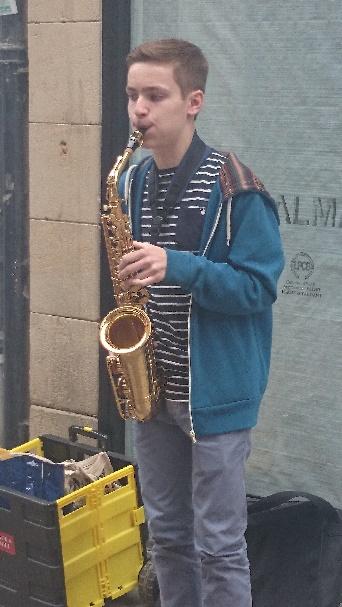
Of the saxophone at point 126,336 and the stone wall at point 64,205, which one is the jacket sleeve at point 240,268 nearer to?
the saxophone at point 126,336

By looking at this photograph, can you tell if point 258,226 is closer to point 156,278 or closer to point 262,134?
point 156,278

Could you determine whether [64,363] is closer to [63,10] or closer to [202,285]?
[63,10]

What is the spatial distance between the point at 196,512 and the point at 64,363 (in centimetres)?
194

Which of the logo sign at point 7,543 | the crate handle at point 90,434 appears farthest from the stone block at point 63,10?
the logo sign at point 7,543

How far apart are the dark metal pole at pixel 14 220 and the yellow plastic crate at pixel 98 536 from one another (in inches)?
39.1

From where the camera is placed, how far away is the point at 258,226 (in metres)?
2.81

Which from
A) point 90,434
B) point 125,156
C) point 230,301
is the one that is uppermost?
point 125,156

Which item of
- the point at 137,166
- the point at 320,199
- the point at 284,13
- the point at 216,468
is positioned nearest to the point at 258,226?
the point at 137,166

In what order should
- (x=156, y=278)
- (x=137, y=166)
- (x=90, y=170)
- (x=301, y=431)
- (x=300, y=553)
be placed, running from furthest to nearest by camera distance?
1. (x=90, y=170)
2. (x=301, y=431)
3. (x=300, y=553)
4. (x=137, y=166)
5. (x=156, y=278)

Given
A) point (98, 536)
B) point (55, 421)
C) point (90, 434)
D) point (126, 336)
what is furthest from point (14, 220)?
point (126, 336)

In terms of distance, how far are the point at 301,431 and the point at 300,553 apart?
0.73 m

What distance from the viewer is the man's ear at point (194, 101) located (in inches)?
115

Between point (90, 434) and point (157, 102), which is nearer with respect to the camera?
point (157, 102)

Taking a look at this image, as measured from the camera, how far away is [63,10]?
4547mm
